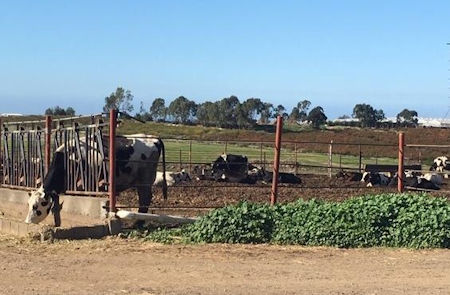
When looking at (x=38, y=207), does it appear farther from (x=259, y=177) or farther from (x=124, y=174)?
(x=259, y=177)

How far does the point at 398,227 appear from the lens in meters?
10.9

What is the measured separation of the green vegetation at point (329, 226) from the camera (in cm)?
1067

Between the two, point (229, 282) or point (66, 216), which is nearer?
point (229, 282)

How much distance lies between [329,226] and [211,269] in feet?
9.35

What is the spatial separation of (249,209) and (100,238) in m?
2.58

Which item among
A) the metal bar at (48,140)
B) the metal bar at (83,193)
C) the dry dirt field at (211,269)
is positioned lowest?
the dry dirt field at (211,269)

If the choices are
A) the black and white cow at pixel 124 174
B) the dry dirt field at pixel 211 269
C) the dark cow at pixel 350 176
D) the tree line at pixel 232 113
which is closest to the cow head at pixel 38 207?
the black and white cow at pixel 124 174

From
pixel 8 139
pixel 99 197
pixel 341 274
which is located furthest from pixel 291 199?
pixel 341 274

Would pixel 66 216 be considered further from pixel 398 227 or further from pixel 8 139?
pixel 398 227

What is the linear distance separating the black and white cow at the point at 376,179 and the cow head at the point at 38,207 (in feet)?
47.5

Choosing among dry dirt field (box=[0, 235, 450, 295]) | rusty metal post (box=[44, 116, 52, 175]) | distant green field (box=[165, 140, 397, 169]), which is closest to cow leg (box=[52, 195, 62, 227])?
rusty metal post (box=[44, 116, 52, 175])

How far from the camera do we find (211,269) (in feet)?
28.3

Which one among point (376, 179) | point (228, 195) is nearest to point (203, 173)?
point (376, 179)

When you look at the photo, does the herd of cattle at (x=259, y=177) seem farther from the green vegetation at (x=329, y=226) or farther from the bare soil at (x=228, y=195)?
the green vegetation at (x=329, y=226)
